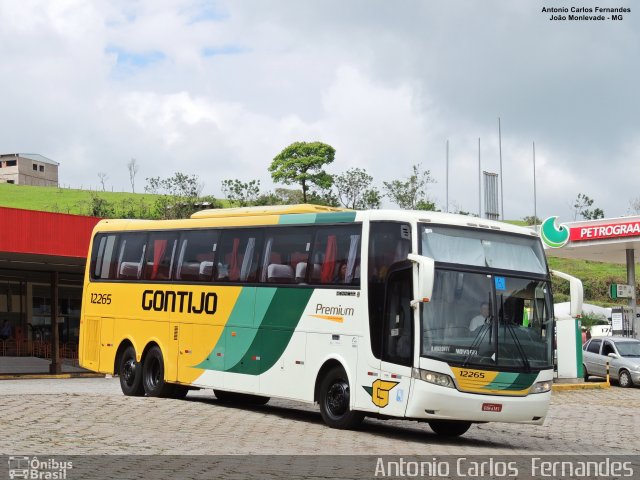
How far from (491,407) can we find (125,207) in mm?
101766

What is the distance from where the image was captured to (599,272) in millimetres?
105125

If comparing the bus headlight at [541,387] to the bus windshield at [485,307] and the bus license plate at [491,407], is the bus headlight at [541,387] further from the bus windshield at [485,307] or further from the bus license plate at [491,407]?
the bus license plate at [491,407]

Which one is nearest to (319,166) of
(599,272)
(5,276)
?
(599,272)

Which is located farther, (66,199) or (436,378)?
(66,199)

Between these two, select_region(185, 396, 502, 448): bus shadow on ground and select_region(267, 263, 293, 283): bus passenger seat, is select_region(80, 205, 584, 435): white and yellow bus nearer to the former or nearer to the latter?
select_region(267, 263, 293, 283): bus passenger seat

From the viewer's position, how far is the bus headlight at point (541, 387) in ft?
54.0

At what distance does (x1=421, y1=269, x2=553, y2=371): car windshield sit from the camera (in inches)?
626

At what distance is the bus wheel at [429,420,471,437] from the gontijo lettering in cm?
497

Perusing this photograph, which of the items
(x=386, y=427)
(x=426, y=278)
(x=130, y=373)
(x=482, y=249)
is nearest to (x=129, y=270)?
(x=130, y=373)

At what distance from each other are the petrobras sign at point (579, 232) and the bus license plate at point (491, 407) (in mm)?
28479

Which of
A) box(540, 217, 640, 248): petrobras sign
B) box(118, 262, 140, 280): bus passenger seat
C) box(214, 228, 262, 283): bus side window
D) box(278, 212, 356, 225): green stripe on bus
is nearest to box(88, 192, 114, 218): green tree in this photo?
box(540, 217, 640, 248): petrobras sign

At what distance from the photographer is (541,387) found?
16562 millimetres

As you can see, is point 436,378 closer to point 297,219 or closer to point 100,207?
point 297,219

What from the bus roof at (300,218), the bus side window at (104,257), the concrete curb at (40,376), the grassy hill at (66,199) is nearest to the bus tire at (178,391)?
the bus side window at (104,257)
